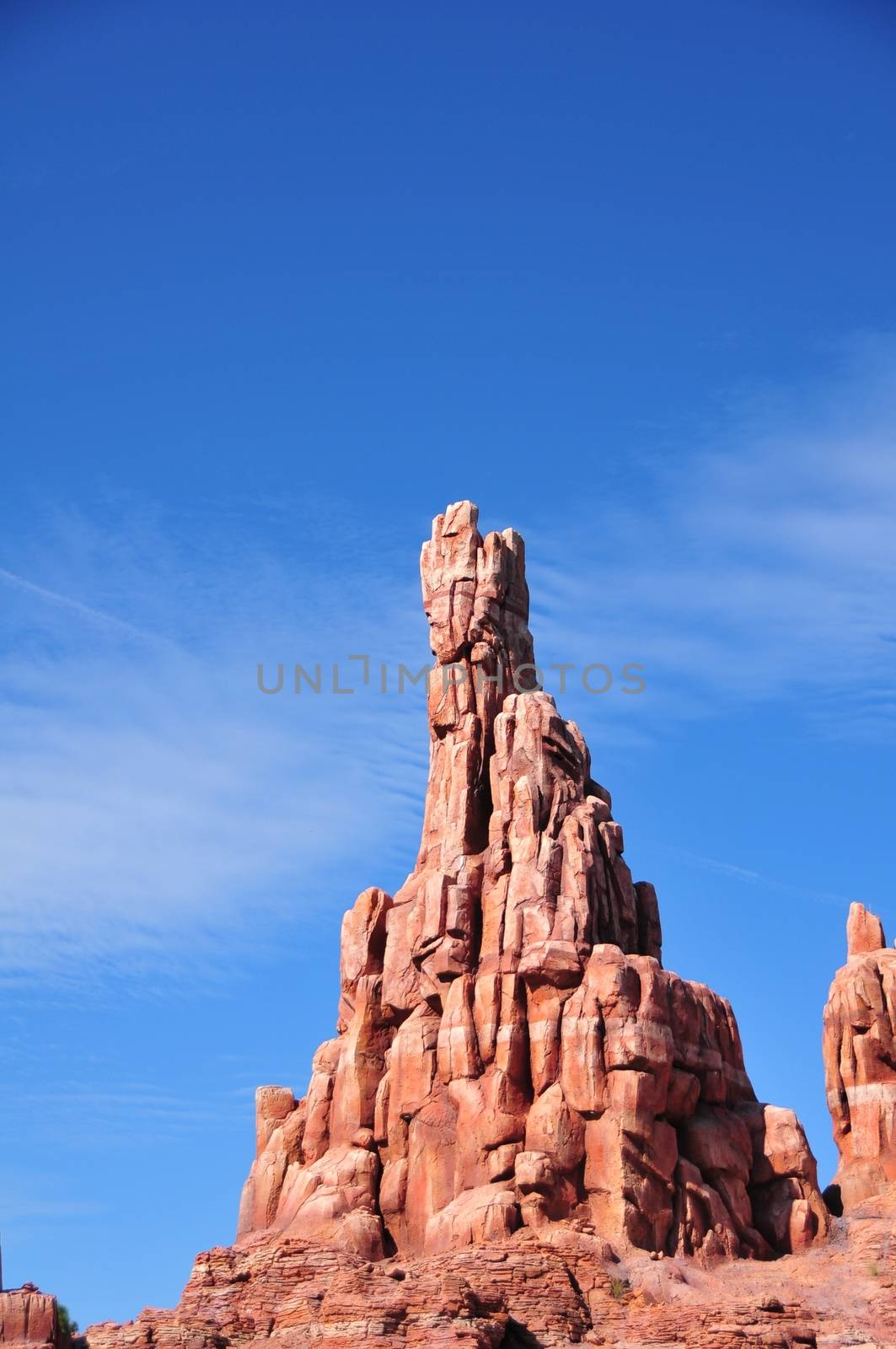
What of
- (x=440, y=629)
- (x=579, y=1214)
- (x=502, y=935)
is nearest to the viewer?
(x=579, y=1214)

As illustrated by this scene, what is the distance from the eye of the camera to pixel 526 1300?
3155 inches

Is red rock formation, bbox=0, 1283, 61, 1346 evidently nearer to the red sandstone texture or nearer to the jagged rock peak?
the red sandstone texture

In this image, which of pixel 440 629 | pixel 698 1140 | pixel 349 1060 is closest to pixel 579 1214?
pixel 698 1140

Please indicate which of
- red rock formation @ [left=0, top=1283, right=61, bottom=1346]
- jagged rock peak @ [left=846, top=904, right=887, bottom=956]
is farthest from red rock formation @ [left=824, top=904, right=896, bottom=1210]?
red rock formation @ [left=0, top=1283, right=61, bottom=1346]

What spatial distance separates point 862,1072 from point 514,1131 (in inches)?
497

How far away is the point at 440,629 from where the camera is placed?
100938 millimetres

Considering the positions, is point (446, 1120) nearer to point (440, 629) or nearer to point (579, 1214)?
point (579, 1214)

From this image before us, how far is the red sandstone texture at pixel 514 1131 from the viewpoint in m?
80.4

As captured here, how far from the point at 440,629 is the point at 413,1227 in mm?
21781

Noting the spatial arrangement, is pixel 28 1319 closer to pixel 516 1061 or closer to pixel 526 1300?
pixel 526 1300

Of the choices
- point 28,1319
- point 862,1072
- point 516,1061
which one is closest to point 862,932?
point 862,1072

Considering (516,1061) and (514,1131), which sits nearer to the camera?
(514,1131)

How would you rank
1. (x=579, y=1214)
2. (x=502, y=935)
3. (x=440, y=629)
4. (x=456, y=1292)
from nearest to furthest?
(x=456, y=1292)
(x=579, y=1214)
(x=502, y=935)
(x=440, y=629)

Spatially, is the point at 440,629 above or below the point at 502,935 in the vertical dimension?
above
